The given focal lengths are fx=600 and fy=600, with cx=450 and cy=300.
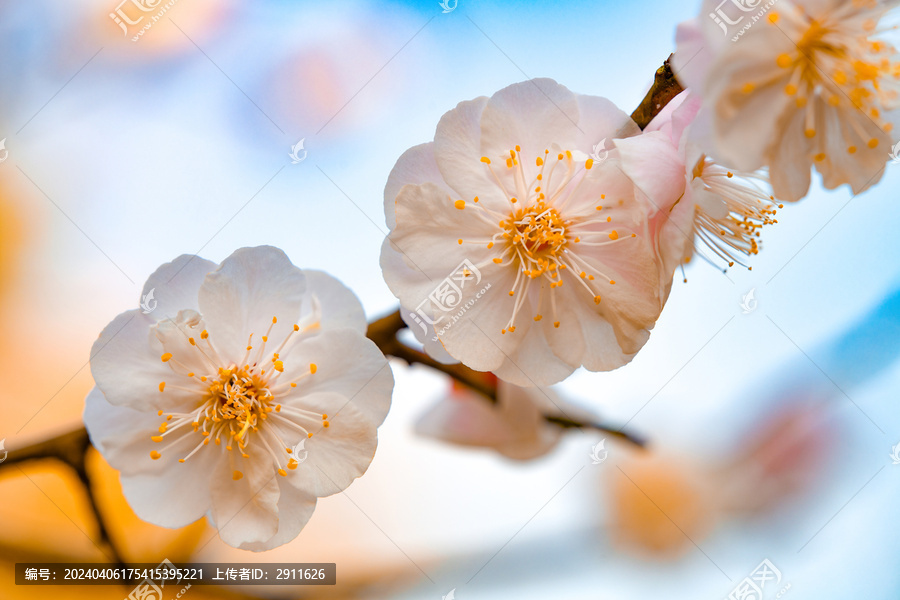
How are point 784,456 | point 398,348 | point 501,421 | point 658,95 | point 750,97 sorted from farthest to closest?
1. point 784,456
2. point 501,421
3. point 398,348
4. point 658,95
5. point 750,97

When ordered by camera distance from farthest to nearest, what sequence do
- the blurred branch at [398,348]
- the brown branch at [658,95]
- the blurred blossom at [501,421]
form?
the blurred blossom at [501,421], the blurred branch at [398,348], the brown branch at [658,95]

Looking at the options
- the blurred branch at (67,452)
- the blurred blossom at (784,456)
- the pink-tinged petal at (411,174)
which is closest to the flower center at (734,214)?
the pink-tinged petal at (411,174)

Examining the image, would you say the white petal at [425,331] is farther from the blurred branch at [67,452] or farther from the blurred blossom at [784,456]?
the blurred blossom at [784,456]

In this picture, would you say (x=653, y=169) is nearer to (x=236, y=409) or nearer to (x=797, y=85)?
(x=797, y=85)

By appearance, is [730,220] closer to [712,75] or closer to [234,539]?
[712,75]

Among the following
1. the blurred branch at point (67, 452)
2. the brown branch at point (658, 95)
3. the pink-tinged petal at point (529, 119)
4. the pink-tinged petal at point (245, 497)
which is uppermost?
the brown branch at point (658, 95)

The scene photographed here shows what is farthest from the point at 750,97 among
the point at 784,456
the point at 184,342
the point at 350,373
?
the point at 784,456
